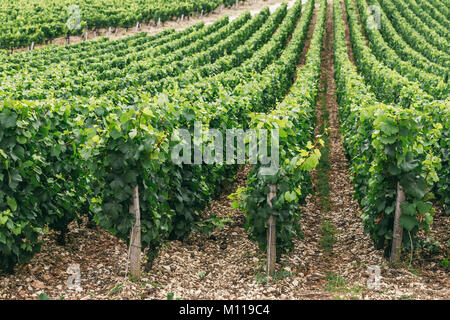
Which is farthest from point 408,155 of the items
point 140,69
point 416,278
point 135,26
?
point 135,26

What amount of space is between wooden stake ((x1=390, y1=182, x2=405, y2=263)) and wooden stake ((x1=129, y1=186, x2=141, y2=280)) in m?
3.29

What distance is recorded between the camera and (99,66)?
18344mm

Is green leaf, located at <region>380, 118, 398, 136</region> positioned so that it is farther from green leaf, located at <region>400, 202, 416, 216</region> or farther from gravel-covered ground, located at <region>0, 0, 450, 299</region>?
gravel-covered ground, located at <region>0, 0, 450, 299</region>

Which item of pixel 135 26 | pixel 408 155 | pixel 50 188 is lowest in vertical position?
pixel 50 188

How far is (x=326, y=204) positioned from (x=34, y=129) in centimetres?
576

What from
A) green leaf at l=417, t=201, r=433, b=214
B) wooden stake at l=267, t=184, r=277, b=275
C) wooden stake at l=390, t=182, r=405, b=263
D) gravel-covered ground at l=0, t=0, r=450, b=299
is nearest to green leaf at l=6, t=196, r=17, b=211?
gravel-covered ground at l=0, t=0, r=450, b=299

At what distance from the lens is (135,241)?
18.1 feet

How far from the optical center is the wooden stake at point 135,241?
5.41m

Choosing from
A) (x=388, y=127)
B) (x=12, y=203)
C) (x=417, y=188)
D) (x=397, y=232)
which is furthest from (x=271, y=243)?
(x=12, y=203)

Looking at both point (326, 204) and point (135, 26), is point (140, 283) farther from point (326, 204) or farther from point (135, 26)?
point (135, 26)

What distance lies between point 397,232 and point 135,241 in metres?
3.38

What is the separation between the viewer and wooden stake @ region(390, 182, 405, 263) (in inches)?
233

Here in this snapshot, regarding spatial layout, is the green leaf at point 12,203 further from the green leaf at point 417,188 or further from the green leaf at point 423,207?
the green leaf at point 423,207

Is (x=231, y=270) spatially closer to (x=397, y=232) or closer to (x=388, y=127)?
(x=397, y=232)
